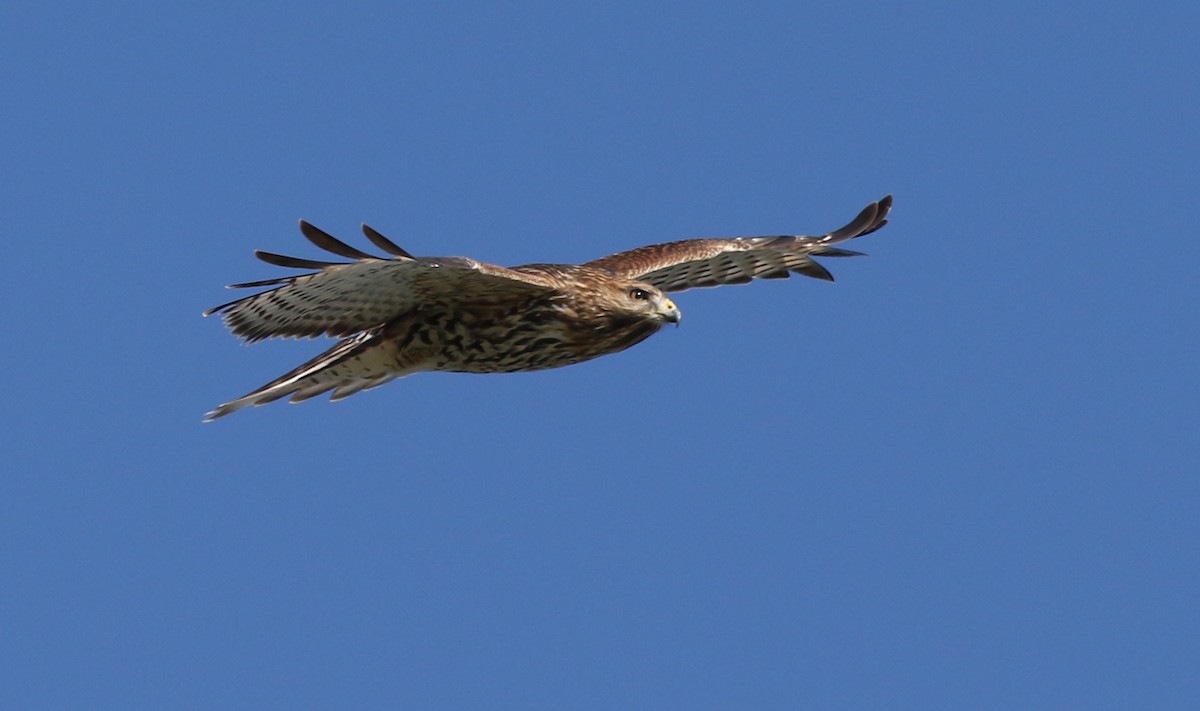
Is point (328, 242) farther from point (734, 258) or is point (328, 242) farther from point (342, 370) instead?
point (734, 258)

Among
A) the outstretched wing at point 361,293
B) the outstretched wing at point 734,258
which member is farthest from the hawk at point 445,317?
the outstretched wing at point 734,258

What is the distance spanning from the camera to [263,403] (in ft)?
36.5

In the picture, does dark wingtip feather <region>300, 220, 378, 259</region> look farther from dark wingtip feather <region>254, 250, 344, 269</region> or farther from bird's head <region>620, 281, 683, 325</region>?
bird's head <region>620, 281, 683, 325</region>

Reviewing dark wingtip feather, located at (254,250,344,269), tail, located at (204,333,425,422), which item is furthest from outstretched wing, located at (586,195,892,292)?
dark wingtip feather, located at (254,250,344,269)

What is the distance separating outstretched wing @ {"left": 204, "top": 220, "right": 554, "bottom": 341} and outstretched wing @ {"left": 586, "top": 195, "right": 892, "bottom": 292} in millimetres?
1750

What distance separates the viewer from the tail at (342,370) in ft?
35.4

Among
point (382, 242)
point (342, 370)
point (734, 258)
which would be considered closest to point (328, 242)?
point (382, 242)

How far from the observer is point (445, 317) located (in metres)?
10.7

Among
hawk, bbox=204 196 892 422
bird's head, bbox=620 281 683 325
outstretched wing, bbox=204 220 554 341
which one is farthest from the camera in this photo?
bird's head, bbox=620 281 683 325

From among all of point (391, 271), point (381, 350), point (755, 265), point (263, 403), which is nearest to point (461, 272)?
point (391, 271)

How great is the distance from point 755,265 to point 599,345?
2297 millimetres

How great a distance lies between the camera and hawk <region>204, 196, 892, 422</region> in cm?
1021

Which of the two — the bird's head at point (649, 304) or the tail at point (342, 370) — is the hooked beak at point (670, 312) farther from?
the tail at point (342, 370)

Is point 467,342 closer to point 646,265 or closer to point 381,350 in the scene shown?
point 381,350
